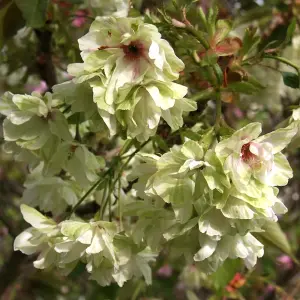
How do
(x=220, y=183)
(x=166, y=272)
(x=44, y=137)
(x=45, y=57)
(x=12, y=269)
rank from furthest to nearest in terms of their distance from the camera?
(x=166, y=272), (x=12, y=269), (x=45, y=57), (x=44, y=137), (x=220, y=183)

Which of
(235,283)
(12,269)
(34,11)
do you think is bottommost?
(235,283)

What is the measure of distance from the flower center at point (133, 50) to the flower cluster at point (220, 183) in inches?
4.7

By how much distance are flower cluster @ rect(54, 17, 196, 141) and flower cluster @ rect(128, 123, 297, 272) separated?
0.17 feet

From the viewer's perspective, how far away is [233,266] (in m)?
0.90

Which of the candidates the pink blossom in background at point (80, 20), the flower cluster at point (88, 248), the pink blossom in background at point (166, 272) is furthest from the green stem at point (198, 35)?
the pink blossom in background at point (166, 272)

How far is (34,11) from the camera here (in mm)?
893

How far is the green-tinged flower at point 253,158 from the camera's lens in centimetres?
60

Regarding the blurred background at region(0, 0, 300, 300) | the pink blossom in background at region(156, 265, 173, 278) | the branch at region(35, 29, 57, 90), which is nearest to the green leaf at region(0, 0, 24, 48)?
the blurred background at region(0, 0, 300, 300)

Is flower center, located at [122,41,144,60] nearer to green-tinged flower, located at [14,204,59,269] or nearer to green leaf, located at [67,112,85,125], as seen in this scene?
green leaf, located at [67,112,85,125]

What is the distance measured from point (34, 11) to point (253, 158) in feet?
1.56

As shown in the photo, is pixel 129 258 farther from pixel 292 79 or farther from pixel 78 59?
pixel 78 59

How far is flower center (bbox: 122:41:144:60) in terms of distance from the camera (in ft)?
2.10

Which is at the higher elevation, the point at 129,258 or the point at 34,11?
the point at 34,11

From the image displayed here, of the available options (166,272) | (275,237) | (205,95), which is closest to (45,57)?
(205,95)
